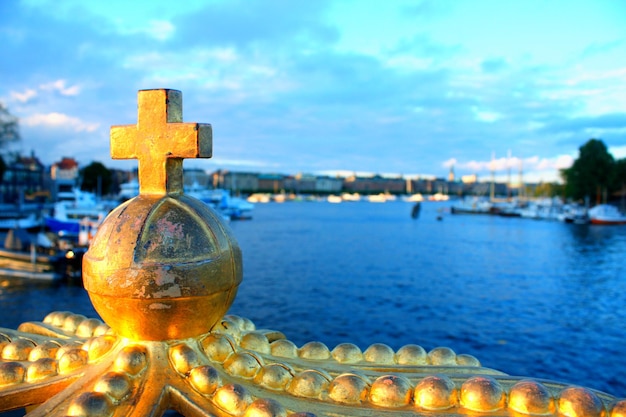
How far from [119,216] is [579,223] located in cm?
10999

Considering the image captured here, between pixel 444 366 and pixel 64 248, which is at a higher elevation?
pixel 444 366

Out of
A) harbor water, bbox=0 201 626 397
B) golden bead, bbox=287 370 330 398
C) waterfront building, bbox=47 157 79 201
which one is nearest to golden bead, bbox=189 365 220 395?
golden bead, bbox=287 370 330 398

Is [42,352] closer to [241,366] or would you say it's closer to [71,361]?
[71,361]

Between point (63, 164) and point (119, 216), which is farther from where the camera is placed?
point (63, 164)

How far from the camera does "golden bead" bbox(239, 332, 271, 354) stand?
3.60 metres

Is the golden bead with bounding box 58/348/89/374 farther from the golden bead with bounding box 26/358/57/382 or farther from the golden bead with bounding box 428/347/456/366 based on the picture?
the golden bead with bounding box 428/347/456/366

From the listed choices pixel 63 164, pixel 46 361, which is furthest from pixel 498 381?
pixel 63 164

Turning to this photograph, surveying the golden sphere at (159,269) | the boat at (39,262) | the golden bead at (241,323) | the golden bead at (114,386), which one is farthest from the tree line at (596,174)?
the golden bead at (114,386)

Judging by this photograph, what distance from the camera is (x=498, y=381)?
3.14 m

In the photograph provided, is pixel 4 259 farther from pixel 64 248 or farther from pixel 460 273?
pixel 460 273

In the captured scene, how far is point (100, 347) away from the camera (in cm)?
328

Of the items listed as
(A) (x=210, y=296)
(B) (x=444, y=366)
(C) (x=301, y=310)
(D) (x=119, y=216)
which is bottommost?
(C) (x=301, y=310)

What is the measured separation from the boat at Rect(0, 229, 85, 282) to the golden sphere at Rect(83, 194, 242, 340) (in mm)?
33051

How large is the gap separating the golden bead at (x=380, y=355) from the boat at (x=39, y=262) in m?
33.1
